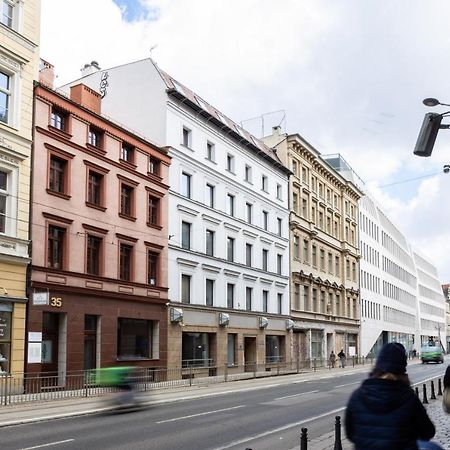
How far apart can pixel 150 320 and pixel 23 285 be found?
30.8 ft

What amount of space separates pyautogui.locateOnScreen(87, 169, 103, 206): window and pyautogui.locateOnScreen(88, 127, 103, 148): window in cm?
142

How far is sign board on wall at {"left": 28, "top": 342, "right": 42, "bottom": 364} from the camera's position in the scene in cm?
2470

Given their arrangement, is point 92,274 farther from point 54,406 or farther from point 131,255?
point 54,406

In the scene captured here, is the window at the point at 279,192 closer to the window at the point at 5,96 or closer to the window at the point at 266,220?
the window at the point at 266,220

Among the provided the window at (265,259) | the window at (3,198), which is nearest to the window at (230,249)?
the window at (265,259)

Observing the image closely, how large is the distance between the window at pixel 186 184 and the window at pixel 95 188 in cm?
722

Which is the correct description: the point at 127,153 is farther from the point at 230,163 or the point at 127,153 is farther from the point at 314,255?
the point at 314,255

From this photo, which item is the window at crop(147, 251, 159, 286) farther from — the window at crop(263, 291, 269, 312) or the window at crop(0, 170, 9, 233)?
the window at crop(263, 291, 269, 312)

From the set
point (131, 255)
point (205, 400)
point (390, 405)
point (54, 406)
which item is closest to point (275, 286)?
point (131, 255)

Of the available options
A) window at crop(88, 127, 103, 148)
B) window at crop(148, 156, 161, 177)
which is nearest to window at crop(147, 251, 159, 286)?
window at crop(148, 156, 161, 177)

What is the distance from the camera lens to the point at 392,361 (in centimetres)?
454

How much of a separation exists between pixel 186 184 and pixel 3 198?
559 inches

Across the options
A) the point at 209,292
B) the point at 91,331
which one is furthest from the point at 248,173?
the point at 91,331

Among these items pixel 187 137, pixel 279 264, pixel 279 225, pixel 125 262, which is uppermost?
pixel 187 137
